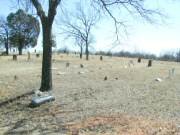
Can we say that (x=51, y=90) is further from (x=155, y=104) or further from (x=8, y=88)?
(x=155, y=104)

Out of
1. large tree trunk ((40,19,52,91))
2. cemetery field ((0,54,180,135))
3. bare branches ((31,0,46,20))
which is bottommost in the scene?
cemetery field ((0,54,180,135))

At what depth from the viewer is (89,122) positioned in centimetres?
1139

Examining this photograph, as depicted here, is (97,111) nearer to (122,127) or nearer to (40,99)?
(122,127)

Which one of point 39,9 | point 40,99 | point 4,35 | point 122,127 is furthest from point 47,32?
point 4,35

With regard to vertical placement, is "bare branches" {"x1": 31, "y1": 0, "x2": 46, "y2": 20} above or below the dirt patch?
above

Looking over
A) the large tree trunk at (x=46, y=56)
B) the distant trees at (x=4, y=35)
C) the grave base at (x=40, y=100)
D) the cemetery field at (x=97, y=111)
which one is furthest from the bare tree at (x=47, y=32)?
the distant trees at (x=4, y=35)

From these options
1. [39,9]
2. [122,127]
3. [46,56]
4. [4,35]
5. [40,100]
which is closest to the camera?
[122,127]

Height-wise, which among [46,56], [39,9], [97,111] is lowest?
[97,111]

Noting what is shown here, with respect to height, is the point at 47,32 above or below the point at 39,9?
below

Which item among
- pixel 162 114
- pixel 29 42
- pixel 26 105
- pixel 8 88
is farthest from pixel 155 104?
pixel 29 42

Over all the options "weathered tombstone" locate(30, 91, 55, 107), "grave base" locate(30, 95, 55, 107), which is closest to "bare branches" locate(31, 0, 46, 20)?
"weathered tombstone" locate(30, 91, 55, 107)

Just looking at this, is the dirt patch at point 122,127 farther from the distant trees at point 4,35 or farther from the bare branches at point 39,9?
the distant trees at point 4,35

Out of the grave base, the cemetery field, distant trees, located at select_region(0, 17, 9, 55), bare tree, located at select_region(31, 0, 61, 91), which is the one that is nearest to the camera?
the cemetery field

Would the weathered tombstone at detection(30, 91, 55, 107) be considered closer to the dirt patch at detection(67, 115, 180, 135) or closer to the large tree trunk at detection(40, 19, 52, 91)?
the large tree trunk at detection(40, 19, 52, 91)
